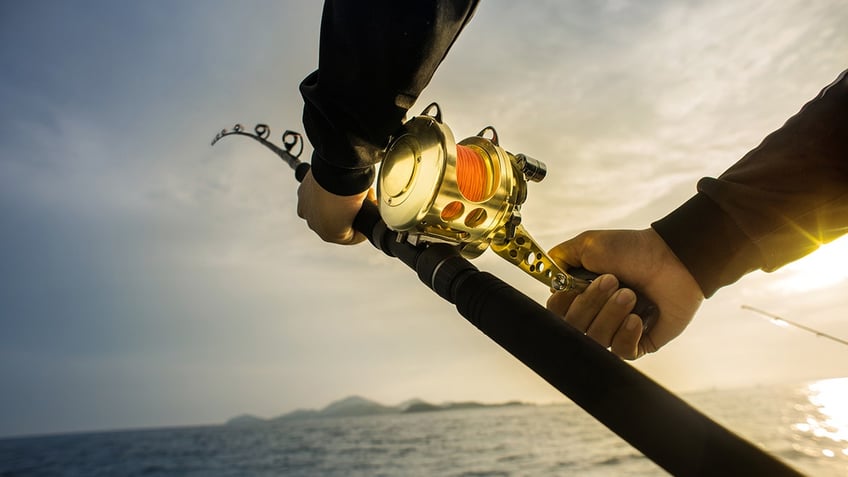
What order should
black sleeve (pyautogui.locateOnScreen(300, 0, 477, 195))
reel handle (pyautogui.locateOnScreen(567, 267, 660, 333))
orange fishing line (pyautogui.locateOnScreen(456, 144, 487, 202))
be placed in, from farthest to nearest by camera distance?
reel handle (pyautogui.locateOnScreen(567, 267, 660, 333))
orange fishing line (pyautogui.locateOnScreen(456, 144, 487, 202))
black sleeve (pyautogui.locateOnScreen(300, 0, 477, 195))

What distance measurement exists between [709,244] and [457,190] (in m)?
0.99

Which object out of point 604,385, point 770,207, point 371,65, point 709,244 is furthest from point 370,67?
point 770,207

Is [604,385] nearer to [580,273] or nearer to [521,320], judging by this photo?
[521,320]

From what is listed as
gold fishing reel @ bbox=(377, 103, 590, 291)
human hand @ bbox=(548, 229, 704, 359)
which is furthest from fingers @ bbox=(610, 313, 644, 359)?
→ gold fishing reel @ bbox=(377, 103, 590, 291)

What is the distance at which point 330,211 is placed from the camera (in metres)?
1.89

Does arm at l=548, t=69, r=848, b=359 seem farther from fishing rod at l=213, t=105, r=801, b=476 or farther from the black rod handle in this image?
the black rod handle

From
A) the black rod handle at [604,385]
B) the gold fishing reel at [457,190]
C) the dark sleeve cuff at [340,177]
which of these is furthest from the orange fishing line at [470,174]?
the dark sleeve cuff at [340,177]

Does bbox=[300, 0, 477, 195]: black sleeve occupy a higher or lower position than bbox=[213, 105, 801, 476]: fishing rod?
higher

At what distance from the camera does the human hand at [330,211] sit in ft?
6.07

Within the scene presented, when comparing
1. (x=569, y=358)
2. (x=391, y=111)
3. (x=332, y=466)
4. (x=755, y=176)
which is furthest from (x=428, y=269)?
(x=332, y=466)

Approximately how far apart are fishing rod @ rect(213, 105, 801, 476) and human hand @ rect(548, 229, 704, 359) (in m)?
0.13

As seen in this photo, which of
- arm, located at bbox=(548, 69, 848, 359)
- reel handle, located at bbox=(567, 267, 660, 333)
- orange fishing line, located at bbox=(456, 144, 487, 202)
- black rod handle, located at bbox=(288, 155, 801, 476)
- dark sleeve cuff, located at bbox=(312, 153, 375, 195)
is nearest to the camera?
black rod handle, located at bbox=(288, 155, 801, 476)

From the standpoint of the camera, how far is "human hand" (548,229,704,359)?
1742 millimetres

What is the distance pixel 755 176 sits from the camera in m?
1.63
